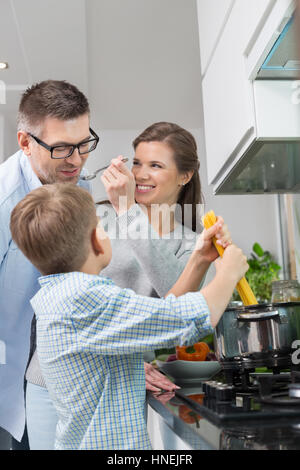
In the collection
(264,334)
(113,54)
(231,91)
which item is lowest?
(264,334)

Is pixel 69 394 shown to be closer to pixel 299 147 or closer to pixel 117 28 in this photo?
pixel 299 147

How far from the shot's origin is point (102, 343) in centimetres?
83

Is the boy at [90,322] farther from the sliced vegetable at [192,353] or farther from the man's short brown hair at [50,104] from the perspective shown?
the man's short brown hair at [50,104]

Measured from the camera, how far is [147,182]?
162cm

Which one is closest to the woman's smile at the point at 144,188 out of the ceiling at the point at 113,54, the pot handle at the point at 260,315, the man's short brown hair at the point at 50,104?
the man's short brown hair at the point at 50,104

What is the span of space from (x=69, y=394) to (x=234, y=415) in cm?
31

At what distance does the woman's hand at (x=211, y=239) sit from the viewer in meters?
1.05

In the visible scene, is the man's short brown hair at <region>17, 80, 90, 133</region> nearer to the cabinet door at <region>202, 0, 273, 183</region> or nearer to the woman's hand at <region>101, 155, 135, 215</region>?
the woman's hand at <region>101, 155, 135, 215</region>

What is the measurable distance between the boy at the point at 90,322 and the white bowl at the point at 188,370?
0.36 meters

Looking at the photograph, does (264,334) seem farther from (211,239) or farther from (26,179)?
(26,179)

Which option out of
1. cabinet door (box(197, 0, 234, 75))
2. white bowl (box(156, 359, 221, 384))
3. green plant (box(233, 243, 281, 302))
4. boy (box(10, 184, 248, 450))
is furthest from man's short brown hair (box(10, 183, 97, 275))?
green plant (box(233, 243, 281, 302))

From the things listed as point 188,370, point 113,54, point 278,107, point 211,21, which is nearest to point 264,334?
point 188,370

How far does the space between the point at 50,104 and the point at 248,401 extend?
103 cm
